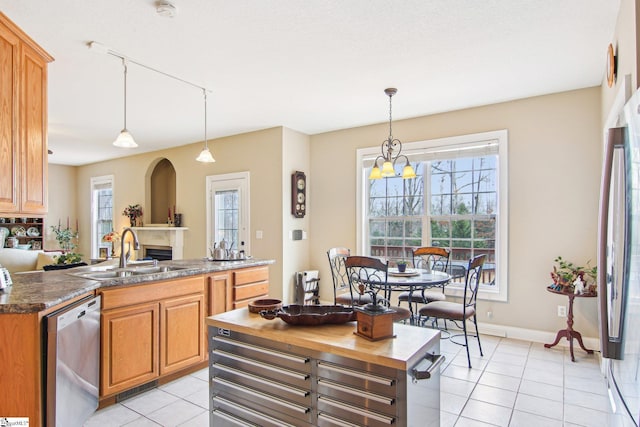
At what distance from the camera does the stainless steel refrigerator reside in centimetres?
126

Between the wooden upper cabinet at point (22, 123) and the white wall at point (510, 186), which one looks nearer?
the wooden upper cabinet at point (22, 123)

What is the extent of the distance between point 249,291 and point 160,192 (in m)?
4.94

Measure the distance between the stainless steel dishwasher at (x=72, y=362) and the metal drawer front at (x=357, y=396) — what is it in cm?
154

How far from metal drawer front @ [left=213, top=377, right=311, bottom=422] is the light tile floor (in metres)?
0.92

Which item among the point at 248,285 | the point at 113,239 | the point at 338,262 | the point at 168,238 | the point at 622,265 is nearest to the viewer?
the point at 622,265

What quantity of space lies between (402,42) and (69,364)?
3.12m

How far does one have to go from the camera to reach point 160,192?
7734 mm

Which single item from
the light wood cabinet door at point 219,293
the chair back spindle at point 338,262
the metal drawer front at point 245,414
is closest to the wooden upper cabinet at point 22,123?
the light wood cabinet door at point 219,293

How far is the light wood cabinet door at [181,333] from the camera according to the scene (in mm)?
2963

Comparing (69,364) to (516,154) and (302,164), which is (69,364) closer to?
(302,164)

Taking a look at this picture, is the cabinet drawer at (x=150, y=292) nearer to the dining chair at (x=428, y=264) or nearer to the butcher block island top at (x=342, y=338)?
the butcher block island top at (x=342, y=338)

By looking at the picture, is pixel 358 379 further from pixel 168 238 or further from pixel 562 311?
pixel 168 238

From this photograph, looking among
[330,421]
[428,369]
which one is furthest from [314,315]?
[428,369]

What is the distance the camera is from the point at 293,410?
158cm
